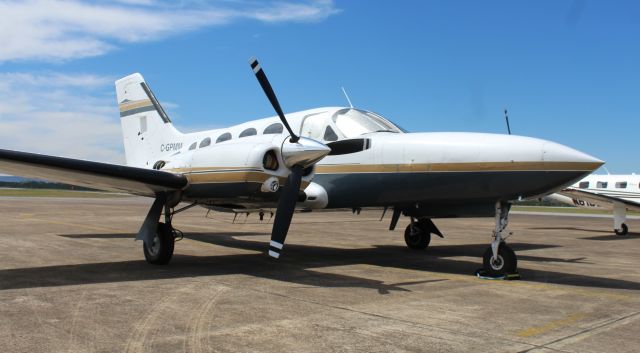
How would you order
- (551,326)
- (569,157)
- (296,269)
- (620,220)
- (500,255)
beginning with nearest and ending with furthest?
(551,326), (569,157), (500,255), (296,269), (620,220)

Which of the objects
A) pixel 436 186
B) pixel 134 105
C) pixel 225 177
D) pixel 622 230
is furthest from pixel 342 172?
pixel 622 230

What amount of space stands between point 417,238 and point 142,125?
8264mm

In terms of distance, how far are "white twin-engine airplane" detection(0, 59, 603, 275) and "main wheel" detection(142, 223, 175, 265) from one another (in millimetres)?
19

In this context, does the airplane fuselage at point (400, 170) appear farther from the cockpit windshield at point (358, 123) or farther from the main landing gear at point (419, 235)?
the main landing gear at point (419, 235)

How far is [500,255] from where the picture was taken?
888 centimetres

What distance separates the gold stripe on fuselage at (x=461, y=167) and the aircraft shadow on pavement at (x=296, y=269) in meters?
1.82

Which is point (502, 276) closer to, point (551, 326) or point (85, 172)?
point (551, 326)

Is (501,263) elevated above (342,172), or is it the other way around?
(342,172)

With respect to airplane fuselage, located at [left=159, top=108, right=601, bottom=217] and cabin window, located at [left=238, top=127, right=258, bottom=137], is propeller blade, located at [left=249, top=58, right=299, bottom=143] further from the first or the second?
cabin window, located at [left=238, top=127, right=258, bottom=137]

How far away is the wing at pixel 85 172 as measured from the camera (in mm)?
8273

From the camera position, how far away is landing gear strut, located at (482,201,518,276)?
8789 mm

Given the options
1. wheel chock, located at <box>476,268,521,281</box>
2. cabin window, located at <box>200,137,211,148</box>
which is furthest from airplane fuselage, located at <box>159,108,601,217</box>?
cabin window, located at <box>200,137,211,148</box>

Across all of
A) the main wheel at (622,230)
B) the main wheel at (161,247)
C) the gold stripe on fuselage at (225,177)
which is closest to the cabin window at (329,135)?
the gold stripe on fuselage at (225,177)

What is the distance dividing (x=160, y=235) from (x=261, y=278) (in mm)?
2566
